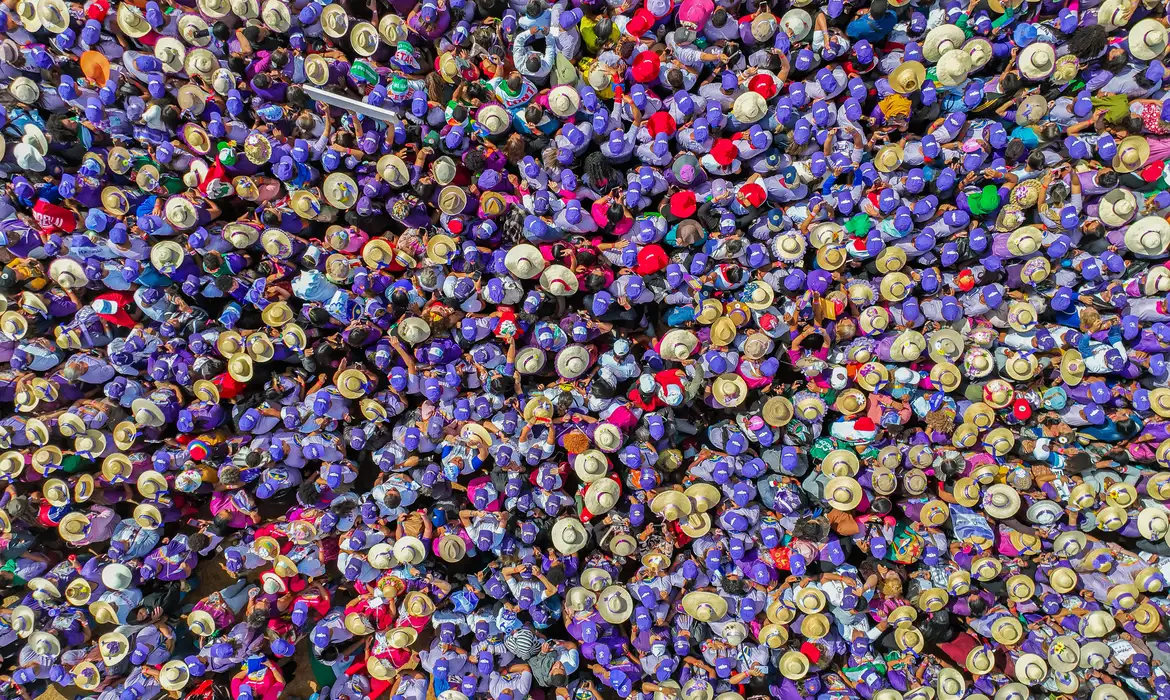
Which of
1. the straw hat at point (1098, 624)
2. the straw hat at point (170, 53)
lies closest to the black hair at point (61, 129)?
the straw hat at point (170, 53)

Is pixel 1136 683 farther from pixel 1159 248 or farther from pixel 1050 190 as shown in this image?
pixel 1050 190

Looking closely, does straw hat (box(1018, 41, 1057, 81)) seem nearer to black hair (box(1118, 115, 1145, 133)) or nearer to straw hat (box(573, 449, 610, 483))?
black hair (box(1118, 115, 1145, 133))

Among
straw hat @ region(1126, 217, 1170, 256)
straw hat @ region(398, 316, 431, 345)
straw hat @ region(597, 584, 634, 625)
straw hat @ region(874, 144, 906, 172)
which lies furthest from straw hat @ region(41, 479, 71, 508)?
straw hat @ region(1126, 217, 1170, 256)

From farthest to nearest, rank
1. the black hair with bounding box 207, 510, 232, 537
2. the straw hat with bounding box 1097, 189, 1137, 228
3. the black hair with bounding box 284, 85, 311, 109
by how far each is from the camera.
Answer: the black hair with bounding box 207, 510, 232, 537 → the black hair with bounding box 284, 85, 311, 109 → the straw hat with bounding box 1097, 189, 1137, 228

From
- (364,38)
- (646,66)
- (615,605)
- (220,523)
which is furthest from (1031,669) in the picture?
(364,38)

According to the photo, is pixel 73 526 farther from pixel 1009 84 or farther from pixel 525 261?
pixel 1009 84

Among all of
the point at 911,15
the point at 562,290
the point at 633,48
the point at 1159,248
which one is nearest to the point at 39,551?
the point at 562,290

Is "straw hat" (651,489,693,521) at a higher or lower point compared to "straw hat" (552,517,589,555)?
higher

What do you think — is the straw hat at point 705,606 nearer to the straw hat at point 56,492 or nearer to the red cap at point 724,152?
the red cap at point 724,152
